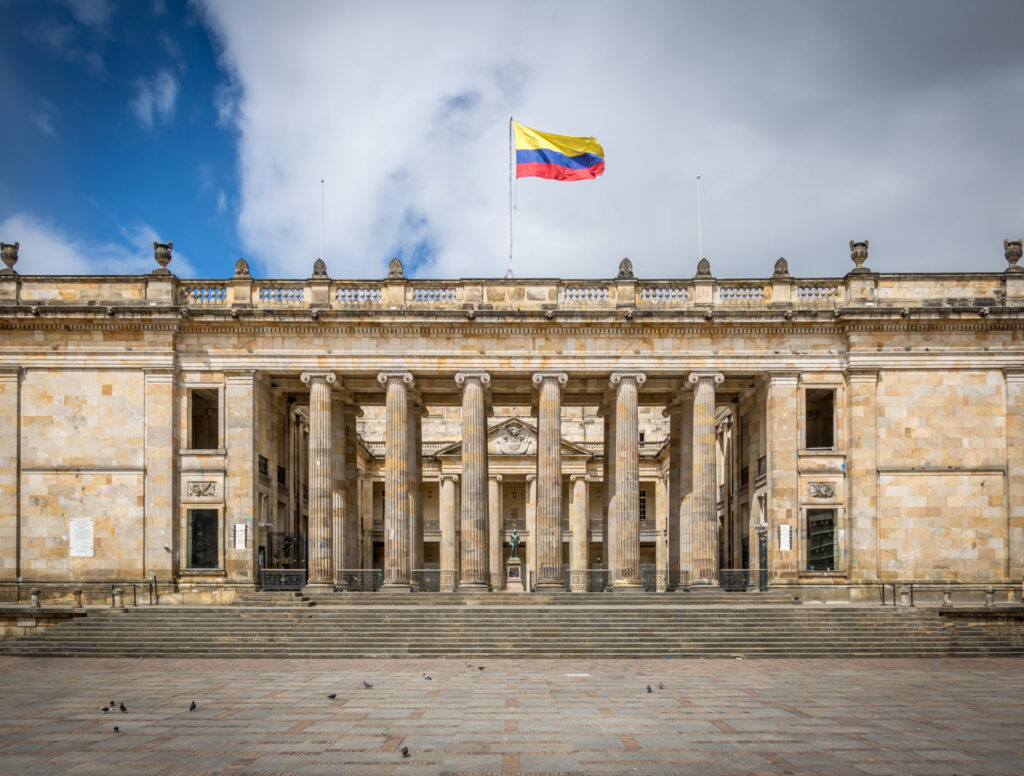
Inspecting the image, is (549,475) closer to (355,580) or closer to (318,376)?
(355,580)

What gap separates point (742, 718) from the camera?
15773 millimetres

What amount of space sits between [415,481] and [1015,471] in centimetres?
2222

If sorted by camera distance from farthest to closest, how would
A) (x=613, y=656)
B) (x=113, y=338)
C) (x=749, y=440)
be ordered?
(x=749, y=440) → (x=113, y=338) → (x=613, y=656)

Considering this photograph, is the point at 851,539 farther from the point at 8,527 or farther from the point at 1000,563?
the point at 8,527

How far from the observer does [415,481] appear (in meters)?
40.0

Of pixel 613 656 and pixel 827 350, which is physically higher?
pixel 827 350

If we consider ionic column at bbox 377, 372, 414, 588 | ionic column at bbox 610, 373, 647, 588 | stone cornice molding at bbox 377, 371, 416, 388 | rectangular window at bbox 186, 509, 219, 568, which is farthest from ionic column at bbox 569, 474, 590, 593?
rectangular window at bbox 186, 509, 219, 568

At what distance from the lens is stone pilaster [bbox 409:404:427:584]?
39219 millimetres

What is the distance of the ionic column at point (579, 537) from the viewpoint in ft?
119

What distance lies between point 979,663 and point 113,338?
2950 centimetres

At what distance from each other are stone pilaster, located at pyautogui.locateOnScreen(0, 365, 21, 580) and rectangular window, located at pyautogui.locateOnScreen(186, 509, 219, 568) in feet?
3.02

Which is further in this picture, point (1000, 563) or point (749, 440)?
point (749, 440)

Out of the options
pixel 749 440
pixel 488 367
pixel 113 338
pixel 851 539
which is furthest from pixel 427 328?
pixel 851 539

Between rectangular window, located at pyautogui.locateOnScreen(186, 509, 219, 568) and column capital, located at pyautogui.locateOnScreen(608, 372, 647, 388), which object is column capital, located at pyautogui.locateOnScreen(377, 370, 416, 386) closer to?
column capital, located at pyautogui.locateOnScreen(608, 372, 647, 388)
